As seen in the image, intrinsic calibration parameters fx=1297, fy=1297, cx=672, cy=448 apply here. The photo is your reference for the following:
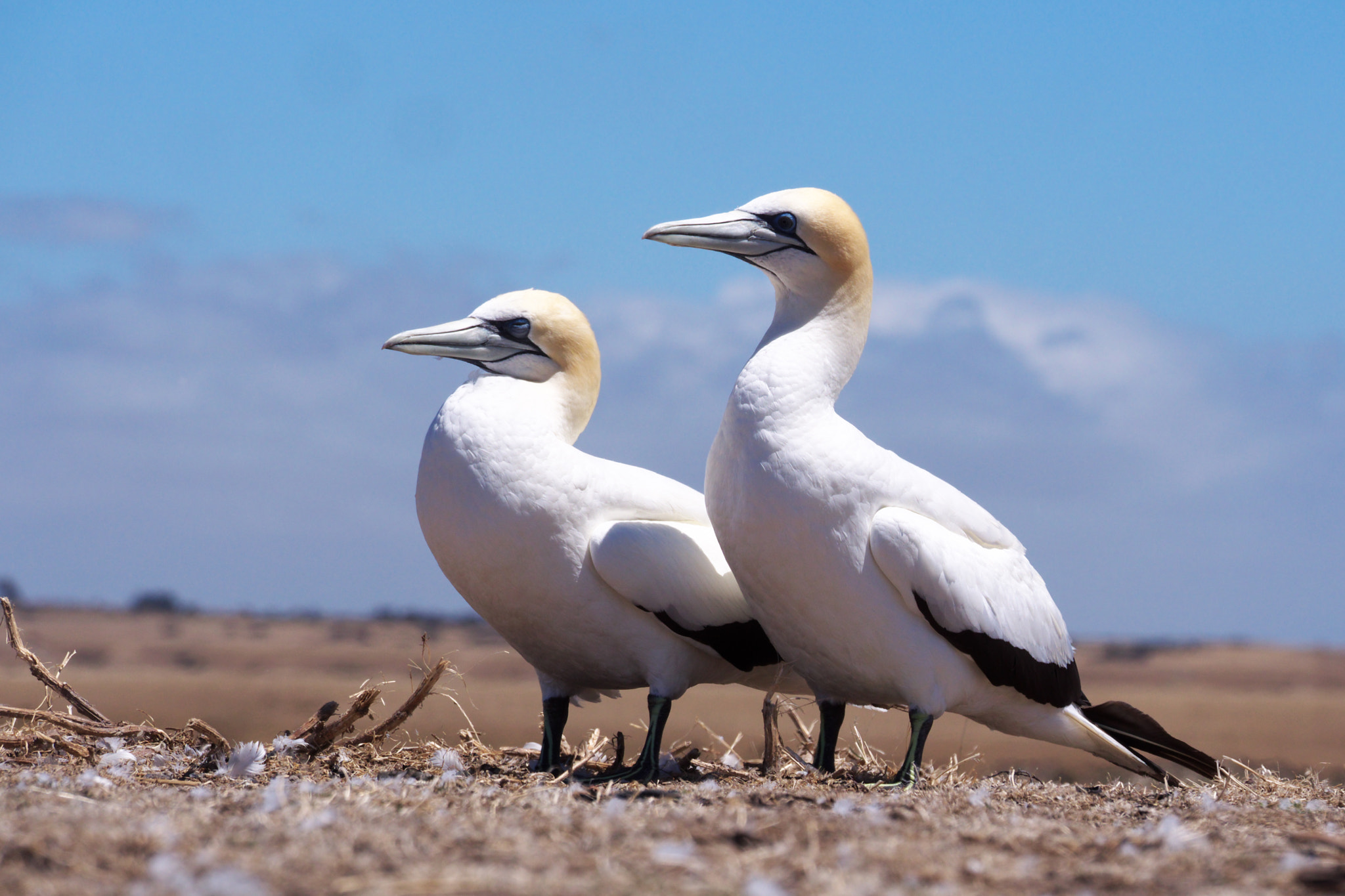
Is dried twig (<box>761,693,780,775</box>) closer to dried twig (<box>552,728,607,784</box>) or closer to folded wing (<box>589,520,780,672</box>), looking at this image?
folded wing (<box>589,520,780,672</box>)

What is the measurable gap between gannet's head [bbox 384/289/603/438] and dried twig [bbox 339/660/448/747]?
5.67 ft

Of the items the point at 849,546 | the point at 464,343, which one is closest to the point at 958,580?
the point at 849,546

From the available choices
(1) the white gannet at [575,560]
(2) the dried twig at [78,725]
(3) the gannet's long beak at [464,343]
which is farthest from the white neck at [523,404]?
(2) the dried twig at [78,725]

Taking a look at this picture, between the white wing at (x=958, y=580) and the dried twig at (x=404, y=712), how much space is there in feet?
8.77

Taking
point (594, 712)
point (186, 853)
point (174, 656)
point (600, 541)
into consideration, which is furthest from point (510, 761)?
point (174, 656)

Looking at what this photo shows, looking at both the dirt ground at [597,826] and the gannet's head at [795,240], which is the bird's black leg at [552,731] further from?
the gannet's head at [795,240]

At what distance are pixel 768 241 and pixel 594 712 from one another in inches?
828

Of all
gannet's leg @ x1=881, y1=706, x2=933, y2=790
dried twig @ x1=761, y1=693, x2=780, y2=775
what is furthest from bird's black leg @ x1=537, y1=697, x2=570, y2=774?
gannet's leg @ x1=881, y1=706, x2=933, y2=790

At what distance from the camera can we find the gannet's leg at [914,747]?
6.63 m

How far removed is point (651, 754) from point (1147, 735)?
9.47 ft

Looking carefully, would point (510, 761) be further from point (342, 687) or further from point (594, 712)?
point (342, 687)

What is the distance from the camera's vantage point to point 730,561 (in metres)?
6.87

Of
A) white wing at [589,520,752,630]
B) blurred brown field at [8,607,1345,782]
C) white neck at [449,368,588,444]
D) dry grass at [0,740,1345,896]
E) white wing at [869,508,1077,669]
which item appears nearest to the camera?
dry grass at [0,740,1345,896]

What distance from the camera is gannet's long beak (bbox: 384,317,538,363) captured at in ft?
26.3
